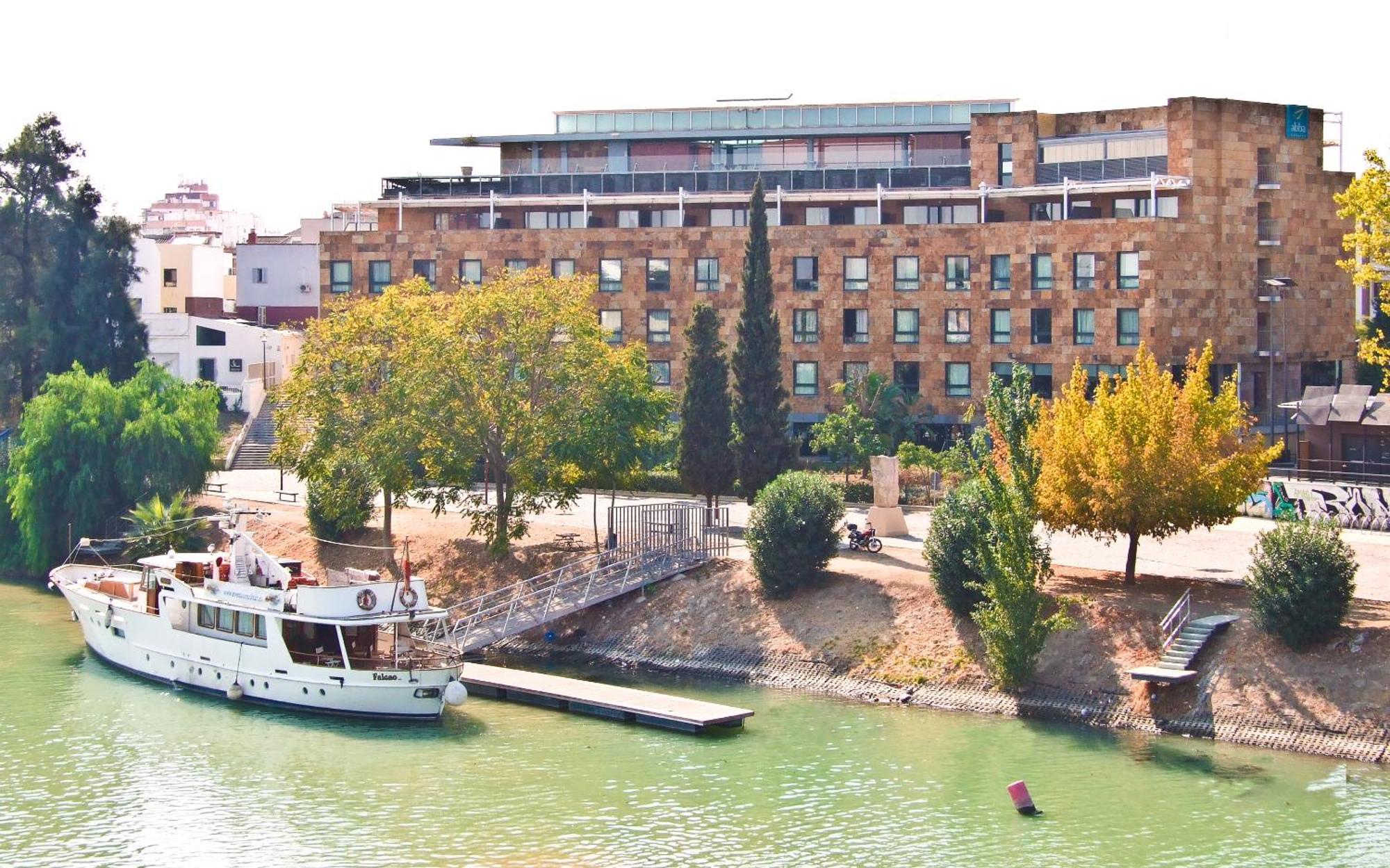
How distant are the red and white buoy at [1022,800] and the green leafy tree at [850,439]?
1437 inches

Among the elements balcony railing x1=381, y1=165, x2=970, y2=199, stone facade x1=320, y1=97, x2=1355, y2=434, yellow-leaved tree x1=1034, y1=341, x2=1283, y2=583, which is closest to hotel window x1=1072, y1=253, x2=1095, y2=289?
stone facade x1=320, y1=97, x2=1355, y2=434

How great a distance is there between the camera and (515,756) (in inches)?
2014

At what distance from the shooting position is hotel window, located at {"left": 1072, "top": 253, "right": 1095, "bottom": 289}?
90.4m

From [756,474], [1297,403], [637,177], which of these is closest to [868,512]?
[756,474]

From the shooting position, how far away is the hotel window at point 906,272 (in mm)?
93812

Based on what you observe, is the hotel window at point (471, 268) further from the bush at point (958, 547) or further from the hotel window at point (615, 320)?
the bush at point (958, 547)

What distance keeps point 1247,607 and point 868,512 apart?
66.3ft

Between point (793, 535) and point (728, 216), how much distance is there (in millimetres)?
40096

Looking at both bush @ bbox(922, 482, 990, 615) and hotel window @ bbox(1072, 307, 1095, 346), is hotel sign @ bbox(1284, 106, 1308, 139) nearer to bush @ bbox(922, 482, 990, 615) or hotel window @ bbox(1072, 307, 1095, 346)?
hotel window @ bbox(1072, 307, 1095, 346)

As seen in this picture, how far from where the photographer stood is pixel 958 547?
2298 inches

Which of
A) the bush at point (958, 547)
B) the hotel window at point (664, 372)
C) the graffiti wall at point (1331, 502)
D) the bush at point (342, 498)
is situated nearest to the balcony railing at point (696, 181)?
the hotel window at point (664, 372)

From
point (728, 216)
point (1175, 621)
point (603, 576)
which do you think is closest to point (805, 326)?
point (728, 216)

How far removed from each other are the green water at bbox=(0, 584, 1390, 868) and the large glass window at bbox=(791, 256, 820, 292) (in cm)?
4085

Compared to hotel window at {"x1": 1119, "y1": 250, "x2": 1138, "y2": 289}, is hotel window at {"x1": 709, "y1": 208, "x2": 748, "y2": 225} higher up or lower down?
higher up
